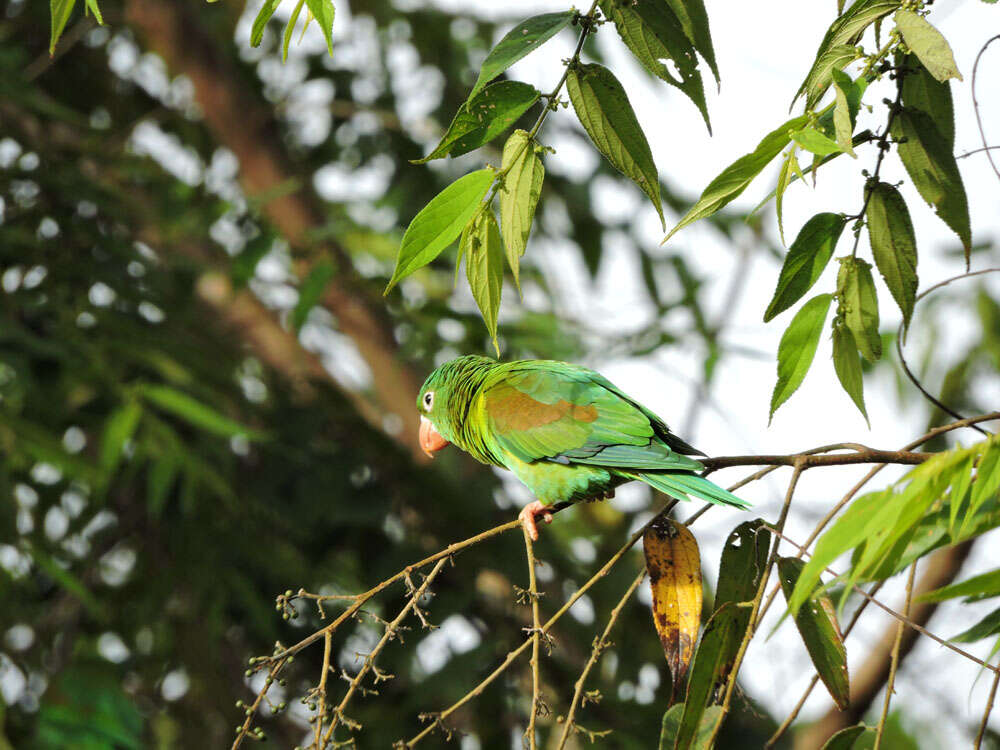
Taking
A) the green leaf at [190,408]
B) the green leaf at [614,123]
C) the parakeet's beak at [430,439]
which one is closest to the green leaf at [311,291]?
the green leaf at [190,408]

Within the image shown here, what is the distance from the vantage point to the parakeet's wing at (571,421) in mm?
1753

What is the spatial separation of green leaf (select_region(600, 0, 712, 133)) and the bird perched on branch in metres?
0.59

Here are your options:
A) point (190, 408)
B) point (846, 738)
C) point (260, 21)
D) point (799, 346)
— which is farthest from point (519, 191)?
point (190, 408)

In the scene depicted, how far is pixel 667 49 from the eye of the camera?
1.27 m

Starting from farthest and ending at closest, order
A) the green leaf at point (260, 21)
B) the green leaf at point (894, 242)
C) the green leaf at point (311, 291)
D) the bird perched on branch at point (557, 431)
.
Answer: the green leaf at point (311, 291), the bird perched on branch at point (557, 431), the green leaf at point (894, 242), the green leaf at point (260, 21)

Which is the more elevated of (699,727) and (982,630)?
(699,727)

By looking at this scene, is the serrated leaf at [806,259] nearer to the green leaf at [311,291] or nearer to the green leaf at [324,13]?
the green leaf at [324,13]

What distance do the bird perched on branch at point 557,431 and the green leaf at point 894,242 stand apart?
388mm

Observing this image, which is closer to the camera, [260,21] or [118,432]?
[260,21]

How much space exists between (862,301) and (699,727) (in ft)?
2.13

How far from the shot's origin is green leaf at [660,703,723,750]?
1304mm

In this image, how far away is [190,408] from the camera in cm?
288

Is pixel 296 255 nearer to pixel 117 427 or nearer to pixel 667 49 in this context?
pixel 117 427

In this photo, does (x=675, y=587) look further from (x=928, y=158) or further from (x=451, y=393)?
(x=451, y=393)
